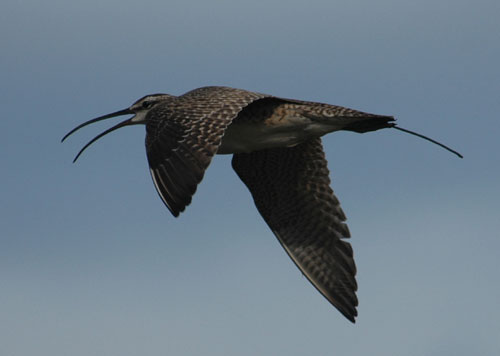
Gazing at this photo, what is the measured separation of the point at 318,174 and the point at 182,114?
4263mm

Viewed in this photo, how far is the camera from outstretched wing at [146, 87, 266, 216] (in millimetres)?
14734

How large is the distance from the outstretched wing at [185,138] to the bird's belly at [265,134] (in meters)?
0.70

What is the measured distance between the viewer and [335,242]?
19.5m

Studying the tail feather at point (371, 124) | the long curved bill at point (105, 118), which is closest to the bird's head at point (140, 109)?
the long curved bill at point (105, 118)

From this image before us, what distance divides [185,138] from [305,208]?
4.89 m

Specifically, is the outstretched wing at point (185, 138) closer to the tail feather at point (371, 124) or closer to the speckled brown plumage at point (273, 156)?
the speckled brown plumage at point (273, 156)

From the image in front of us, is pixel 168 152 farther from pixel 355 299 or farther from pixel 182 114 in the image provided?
pixel 355 299

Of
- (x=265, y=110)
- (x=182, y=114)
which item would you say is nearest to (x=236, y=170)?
(x=265, y=110)

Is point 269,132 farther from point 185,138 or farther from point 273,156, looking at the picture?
point 185,138

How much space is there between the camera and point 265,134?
1783 centimetres

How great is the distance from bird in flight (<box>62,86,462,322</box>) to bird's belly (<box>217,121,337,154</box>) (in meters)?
0.02

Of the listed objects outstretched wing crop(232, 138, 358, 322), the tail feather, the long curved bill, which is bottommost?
outstretched wing crop(232, 138, 358, 322)

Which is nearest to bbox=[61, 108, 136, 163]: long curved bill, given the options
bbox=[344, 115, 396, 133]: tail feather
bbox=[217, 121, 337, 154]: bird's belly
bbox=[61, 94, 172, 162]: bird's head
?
bbox=[61, 94, 172, 162]: bird's head

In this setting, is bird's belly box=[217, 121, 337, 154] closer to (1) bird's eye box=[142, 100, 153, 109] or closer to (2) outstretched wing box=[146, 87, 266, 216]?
(2) outstretched wing box=[146, 87, 266, 216]
